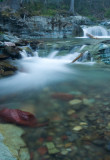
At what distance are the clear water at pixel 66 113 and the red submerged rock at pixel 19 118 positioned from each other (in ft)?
0.47

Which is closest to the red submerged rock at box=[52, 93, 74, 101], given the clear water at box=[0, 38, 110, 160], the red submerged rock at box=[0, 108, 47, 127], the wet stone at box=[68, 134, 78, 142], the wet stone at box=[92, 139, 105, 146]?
the clear water at box=[0, 38, 110, 160]

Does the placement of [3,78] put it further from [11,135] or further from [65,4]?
[65,4]

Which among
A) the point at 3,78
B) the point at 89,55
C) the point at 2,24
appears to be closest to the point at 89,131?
the point at 3,78

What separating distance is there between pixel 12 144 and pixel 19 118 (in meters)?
0.70

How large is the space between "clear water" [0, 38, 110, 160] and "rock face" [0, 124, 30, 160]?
113 millimetres

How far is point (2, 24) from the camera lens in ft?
64.3

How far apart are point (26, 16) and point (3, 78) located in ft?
59.9

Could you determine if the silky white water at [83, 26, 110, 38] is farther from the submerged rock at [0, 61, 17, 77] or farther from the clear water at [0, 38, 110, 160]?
the clear water at [0, 38, 110, 160]

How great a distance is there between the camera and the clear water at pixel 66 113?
7.22 ft

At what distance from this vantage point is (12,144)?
2154 millimetres

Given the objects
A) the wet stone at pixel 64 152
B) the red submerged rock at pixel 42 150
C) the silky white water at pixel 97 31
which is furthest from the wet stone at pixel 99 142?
the silky white water at pixel 97 31

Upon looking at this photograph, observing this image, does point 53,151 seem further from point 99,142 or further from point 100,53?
point 100,53

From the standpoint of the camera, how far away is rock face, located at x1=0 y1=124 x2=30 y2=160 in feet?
6.13

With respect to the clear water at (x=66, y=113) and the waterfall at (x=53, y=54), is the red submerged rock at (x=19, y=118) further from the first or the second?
the waterfall at (x=53, y=54)
